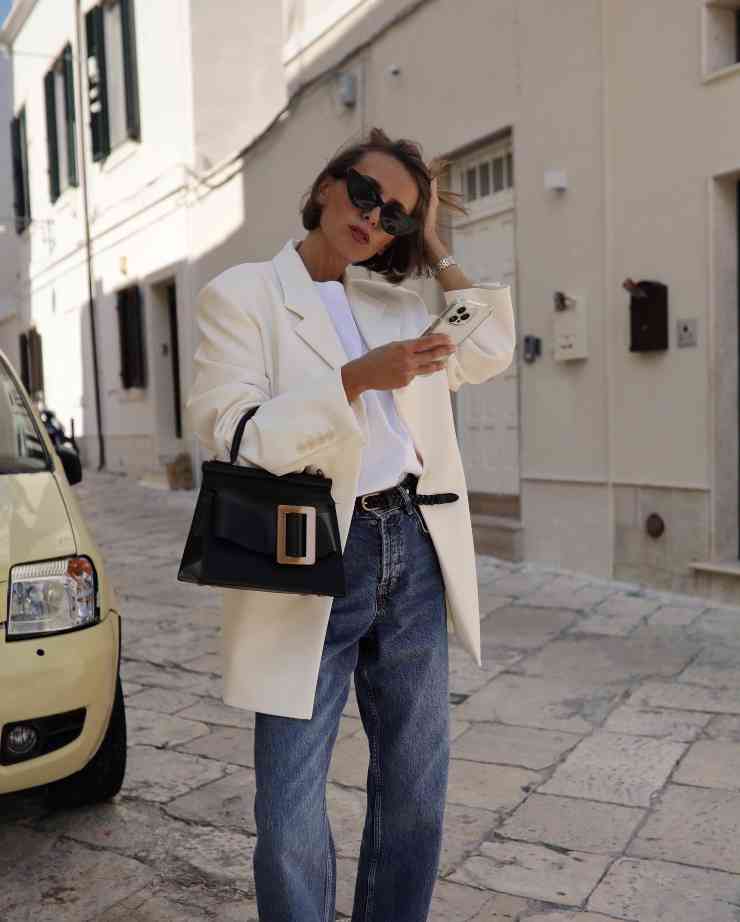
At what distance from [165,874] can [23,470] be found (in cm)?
132

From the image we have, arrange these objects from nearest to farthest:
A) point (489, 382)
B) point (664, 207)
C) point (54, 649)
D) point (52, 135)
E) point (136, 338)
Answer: point (54, 649) < point (664, 207) < point (489, 382) < point (136, 338) < point (52, 135)

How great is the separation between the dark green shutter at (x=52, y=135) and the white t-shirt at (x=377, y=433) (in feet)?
53.7

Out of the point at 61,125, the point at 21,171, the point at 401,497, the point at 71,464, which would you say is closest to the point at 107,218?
the point at 61,125

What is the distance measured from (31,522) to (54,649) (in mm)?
401

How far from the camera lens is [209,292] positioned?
1.85m

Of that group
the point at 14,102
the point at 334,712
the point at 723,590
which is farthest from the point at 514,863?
the point at 14,102

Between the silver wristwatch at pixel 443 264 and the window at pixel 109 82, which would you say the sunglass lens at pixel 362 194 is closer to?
the silver wristwatch at pixel 443 264

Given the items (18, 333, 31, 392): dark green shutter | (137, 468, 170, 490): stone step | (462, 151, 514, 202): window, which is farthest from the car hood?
(18, 333, 31, 392): dark green shutter

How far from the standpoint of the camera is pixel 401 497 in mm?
1912

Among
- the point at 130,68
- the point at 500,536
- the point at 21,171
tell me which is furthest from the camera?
the point at 21,171

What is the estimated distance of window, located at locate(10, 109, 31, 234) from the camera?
61.6 feet

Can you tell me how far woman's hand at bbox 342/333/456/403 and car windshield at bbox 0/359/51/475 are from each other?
1.92 m

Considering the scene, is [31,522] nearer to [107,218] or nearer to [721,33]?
[721,33]

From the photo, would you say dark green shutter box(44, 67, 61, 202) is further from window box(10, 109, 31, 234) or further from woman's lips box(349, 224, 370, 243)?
woman's lips box(349, 224, 370, 243)
